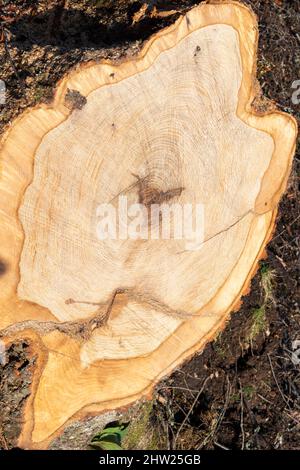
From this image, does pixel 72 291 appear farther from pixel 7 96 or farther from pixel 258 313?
pixel 258 313

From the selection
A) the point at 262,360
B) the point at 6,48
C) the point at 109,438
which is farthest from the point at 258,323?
the point at 6,48

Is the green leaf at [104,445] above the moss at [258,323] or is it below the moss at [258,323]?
below

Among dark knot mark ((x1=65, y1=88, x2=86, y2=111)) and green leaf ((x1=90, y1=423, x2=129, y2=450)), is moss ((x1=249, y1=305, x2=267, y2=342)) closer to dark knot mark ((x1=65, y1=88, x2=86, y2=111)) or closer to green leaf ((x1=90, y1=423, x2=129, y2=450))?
green leaf ((x1=90, y1=423, x2=129, y2=450))

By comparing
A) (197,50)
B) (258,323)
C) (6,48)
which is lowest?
(258,323)

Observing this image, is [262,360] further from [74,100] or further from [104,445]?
[74,100]

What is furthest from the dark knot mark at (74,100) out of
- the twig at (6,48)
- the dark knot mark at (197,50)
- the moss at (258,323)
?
the moss at (258,323)

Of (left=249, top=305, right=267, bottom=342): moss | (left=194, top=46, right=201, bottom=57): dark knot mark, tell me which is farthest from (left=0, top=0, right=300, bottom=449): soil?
(left=194, top=46, right=201, bottom=57): dark knot mark

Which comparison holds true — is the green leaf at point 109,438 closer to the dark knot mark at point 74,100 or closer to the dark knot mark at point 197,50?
the dark knot mark at point 74,100

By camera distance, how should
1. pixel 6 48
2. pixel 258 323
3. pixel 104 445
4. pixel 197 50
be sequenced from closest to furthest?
1. pixel 6 48
2. pixel 197 50
3. pixel 104 445
4. pixel 258 323

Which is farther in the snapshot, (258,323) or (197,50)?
(258,323)

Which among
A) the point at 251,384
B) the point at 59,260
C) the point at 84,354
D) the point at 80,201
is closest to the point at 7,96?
the point at 80,201

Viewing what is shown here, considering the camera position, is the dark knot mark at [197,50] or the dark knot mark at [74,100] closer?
the dark knot mark at [74,100]
